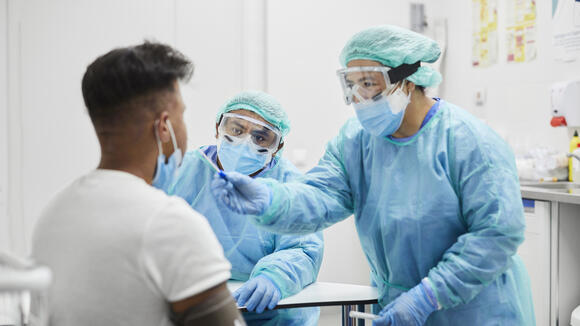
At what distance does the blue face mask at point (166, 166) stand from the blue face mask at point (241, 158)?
0.84m

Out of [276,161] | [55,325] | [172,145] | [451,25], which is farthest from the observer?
[451,25]

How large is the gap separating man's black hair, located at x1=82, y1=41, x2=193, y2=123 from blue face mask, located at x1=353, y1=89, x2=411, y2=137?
2.06ft

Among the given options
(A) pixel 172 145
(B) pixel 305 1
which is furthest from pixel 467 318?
(B) pixel 305 1

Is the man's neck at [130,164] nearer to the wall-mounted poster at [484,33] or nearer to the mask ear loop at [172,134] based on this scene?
the mask ear loop at [172,134]

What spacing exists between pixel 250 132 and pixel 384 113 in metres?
0.66

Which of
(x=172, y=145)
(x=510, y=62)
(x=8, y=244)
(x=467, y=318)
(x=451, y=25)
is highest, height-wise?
(x=451, y=25)

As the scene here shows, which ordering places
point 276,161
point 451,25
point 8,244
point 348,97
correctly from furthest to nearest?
point 451,25 → point 8,244 → point 276,161 → point 348,97

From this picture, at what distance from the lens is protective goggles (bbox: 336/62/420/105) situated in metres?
1.55

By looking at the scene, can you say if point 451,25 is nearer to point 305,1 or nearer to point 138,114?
point 305,1

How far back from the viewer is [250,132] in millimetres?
2072

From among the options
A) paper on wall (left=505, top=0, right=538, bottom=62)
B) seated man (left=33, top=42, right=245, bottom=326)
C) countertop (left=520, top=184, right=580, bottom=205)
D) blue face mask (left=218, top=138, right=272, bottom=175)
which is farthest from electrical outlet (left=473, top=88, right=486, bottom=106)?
seated man (left=33, top=42, right=245, bottom=326)

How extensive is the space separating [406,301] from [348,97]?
569 mm

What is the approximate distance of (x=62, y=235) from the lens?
0.97 metres

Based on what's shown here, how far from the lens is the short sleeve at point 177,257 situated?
94cm
